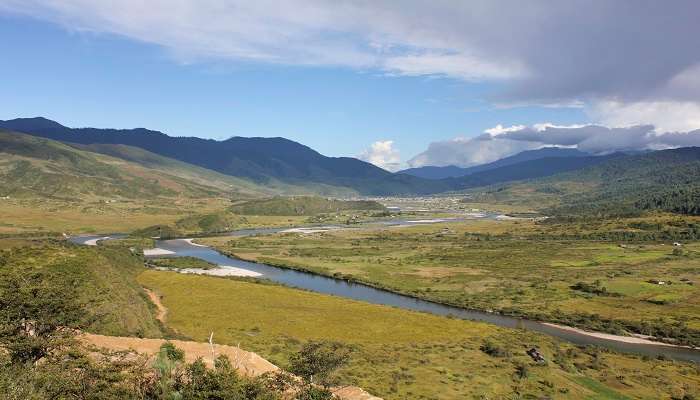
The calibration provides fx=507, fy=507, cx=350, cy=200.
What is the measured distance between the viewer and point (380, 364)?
75250 mm

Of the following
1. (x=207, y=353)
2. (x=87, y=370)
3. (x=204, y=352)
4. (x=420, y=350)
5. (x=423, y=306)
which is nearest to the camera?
(x=87, y=370)

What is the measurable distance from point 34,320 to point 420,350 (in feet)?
190

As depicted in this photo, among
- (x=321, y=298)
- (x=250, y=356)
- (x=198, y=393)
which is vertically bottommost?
(x=321, y=298)

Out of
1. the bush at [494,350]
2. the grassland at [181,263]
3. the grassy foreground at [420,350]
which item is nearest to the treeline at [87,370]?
the grassy foreground at [420,350]

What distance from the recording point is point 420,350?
3349 inches

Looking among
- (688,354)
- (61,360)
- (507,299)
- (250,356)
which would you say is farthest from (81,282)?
(688,354)

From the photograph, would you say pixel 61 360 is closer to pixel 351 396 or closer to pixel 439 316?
pixel 351 396

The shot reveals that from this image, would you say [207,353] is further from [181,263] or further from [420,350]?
[181,263]

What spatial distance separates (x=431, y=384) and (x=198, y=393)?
3977cm

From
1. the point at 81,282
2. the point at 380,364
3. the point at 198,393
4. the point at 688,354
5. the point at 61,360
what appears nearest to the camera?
the point at 198,393

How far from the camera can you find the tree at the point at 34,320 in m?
41.4

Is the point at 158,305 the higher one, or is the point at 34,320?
the point at 34,320

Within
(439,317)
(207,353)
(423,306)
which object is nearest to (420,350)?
(439,317)

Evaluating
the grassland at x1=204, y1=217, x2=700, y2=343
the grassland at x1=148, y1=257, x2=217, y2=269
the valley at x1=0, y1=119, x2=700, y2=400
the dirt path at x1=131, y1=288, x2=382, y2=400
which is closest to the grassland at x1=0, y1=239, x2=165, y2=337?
the valley at x1=0, y1=119, x2=700, y2=400
